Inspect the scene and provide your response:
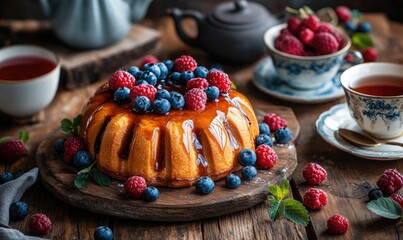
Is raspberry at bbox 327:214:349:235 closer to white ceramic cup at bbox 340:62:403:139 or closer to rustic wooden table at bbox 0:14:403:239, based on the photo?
rustic wooden table at bbox 0:14:403:239

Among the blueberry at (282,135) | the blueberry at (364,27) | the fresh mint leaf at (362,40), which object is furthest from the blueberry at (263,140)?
the blueberry at (364,27)

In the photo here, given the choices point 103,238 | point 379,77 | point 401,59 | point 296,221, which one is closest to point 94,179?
point 103,238

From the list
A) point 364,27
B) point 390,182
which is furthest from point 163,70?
point 364,27

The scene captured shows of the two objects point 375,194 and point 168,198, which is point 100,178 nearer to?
point 168,198

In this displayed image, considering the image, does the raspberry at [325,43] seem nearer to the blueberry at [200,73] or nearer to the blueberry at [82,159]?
the blueberry at [200,73]

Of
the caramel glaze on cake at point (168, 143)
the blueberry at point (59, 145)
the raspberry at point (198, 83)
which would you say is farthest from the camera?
the blueberry at point (59, 145)

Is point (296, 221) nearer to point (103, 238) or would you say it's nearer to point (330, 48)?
point (103, 238)
